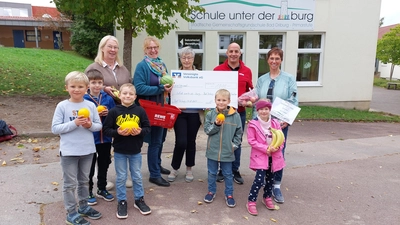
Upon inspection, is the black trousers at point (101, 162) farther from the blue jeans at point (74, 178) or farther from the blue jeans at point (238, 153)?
the blue jeans at point (238, 153)

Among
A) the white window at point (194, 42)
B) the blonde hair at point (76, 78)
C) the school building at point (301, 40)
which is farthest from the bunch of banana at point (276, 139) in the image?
the white window at point (194, 42)

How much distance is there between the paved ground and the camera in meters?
3.65

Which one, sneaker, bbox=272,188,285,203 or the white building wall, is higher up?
the white building wall

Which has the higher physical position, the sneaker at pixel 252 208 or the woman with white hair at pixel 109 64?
the woman with white hair at pixel 109 64

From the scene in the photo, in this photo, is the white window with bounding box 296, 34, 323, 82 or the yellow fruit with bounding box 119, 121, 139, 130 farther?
the white window with bounding box 296, 34, 323, 82

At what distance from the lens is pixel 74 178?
3.34 meters

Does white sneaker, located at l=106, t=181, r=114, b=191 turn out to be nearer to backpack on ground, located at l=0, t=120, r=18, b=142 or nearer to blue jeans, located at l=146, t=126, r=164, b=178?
blue jeans, located at l=146, t=126, r=164, b=178

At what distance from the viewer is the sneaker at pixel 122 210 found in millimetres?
3554

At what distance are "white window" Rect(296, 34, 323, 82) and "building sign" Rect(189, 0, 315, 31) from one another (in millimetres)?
647

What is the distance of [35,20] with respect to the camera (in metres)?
35.8

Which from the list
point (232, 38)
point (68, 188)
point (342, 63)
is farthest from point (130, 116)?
point (342, 63)

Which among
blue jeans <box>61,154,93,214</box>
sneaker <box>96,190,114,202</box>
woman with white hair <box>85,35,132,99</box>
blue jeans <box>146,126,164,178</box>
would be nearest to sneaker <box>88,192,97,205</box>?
sneaker <box>96,190,114,202</box>

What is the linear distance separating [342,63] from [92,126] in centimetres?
1210

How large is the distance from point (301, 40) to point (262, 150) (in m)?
10.2
